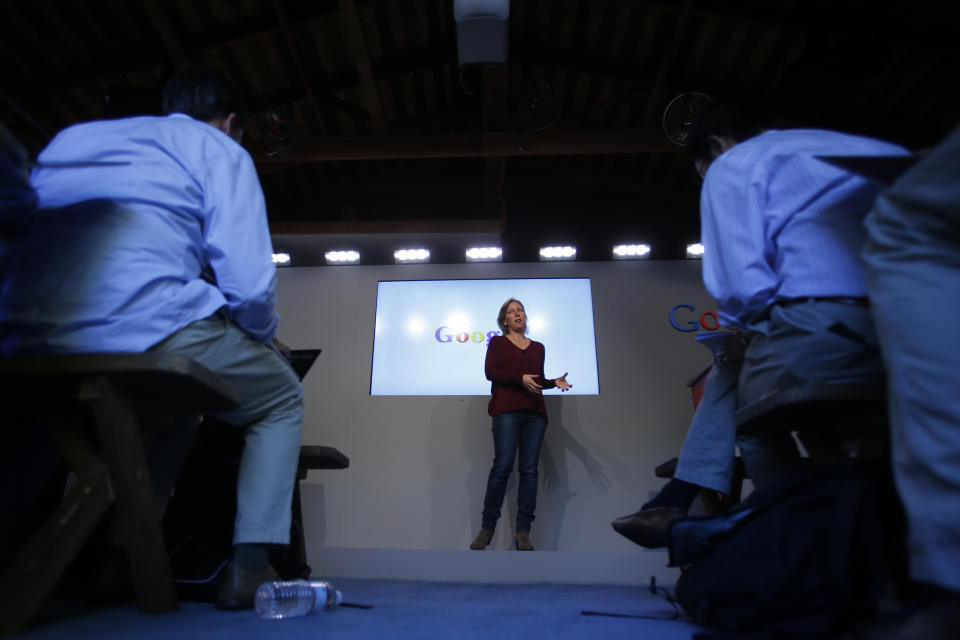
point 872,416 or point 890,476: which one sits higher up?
point 872,416

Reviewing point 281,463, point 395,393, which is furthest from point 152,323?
point 395,393

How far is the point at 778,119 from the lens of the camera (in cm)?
393

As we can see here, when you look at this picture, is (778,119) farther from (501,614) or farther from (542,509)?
(501,614)

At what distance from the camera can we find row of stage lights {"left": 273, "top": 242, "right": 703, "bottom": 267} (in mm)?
4789

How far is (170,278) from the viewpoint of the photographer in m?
1.25

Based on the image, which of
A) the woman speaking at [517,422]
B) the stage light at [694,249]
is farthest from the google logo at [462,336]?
the stage light at [694,249]

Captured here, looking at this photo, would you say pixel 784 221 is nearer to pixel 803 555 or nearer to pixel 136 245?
pixel 803 555

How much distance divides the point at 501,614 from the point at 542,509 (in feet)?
9.51

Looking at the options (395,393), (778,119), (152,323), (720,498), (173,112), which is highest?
(778,119)

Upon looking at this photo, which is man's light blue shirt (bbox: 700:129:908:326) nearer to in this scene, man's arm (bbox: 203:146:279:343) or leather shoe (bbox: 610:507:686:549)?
leather shoe (bbox: 610:507:686:549)

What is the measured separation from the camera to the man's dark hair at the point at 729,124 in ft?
5.77

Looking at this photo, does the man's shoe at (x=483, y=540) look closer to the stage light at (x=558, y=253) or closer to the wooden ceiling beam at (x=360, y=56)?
the stage light at (x=558, y=253)

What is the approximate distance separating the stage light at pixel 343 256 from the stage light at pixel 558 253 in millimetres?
1578

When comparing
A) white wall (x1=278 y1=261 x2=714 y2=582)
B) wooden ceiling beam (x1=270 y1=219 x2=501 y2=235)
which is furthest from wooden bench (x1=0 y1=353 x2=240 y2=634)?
wooden ceiling beam (x1=270 y1=219 x2=501 y2=235)
